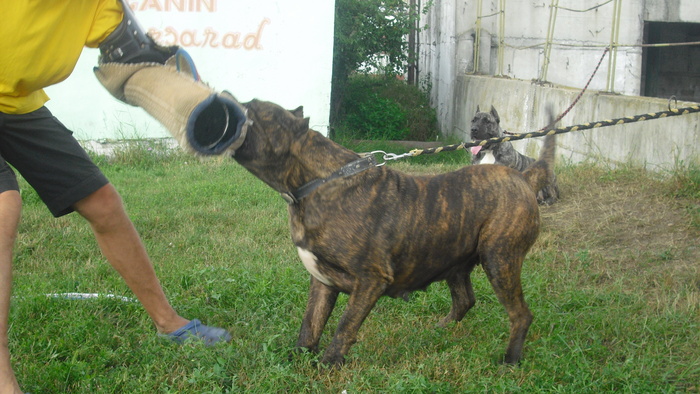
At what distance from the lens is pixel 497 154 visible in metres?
7.44

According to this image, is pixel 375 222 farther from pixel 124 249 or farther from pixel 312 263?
pixel 124 249

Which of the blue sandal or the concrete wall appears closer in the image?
the blue sandal

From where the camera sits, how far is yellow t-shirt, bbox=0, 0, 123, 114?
303cm

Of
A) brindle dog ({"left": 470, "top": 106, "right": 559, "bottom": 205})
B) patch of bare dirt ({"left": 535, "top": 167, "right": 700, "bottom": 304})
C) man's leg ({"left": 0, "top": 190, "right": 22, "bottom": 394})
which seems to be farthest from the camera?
brindle dog ({"left": 470, "top": 106, "right": 559, "bottom": 205})

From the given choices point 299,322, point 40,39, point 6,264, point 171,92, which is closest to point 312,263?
point 299,322

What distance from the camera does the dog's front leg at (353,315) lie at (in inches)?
132

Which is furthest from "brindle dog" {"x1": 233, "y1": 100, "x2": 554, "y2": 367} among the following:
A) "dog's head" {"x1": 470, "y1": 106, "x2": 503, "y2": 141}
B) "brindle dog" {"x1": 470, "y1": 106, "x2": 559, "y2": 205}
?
"dog's head" {"x1": 470, "y1": 106, "x2": 503, "y2": 141}

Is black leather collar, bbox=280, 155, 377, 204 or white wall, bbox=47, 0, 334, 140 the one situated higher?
white wall, bbox=47, 0, 334, 140

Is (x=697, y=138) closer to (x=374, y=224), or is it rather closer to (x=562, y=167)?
(x=562, y=167)

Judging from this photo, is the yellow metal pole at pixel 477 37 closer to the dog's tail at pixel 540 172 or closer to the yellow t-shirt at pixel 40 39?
the dog's tail at pixel 540 172

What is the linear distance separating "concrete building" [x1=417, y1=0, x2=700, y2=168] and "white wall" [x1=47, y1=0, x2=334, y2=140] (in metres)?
3.13

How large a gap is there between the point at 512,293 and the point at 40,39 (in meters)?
2.61

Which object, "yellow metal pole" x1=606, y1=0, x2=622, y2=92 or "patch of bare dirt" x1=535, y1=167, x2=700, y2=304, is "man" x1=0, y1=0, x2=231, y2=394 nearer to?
"patch of bare dirt" x1=535, y1=167, x2=700, y2=304

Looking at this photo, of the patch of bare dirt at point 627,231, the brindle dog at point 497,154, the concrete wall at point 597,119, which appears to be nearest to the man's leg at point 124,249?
the concrete wall at point 597,119
